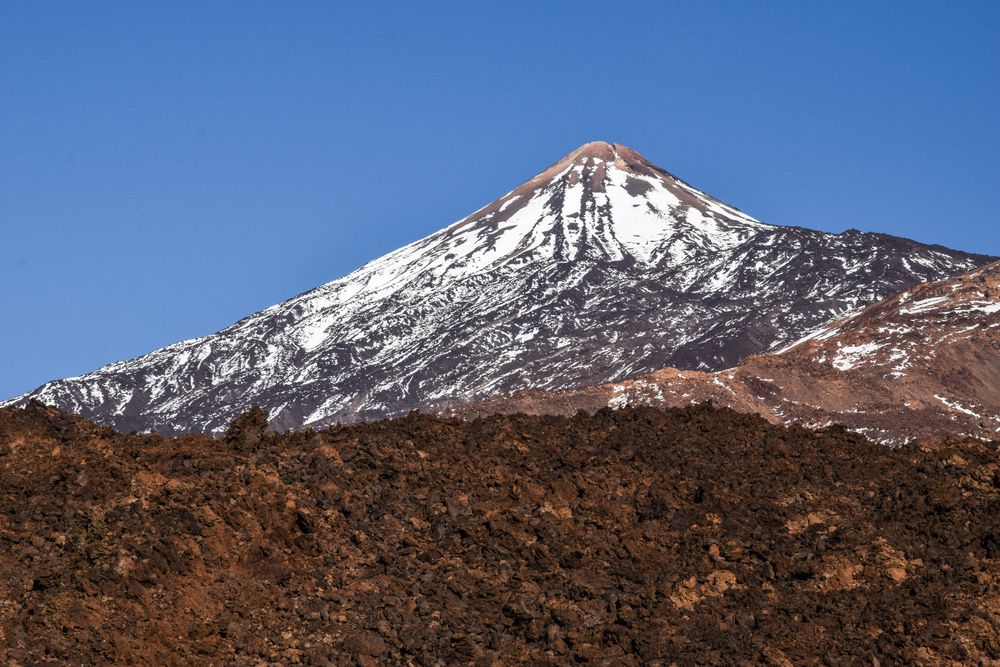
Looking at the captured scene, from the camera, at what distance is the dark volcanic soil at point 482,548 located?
1573 centimetres

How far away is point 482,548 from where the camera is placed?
1736 cm

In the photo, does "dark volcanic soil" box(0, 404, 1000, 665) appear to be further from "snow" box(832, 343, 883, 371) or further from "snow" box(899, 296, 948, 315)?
"snow" box(899, 296, 948, 315)

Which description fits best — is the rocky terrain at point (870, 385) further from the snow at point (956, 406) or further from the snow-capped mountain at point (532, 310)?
the snow-capped mountain at point (532, 310)

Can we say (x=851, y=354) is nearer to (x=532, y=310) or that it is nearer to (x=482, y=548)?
(x=532, y=310)

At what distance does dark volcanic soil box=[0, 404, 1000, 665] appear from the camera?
1573cm

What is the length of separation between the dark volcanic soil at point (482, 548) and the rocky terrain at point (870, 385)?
153ft

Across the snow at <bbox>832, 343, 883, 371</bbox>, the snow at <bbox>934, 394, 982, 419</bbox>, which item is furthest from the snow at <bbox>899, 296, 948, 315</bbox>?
the snow at <bbox>934, 394, 982, 419</bbox>

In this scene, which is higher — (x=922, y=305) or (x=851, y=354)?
(x=922, y=305)

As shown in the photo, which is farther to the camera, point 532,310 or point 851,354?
point 532,310

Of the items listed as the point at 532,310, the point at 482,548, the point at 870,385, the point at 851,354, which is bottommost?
the point at 482,548

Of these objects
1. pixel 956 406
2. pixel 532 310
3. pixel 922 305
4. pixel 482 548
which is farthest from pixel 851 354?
pixel 482 548

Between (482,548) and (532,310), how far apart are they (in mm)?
131617

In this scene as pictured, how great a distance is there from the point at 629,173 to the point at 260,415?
16294 centimetres

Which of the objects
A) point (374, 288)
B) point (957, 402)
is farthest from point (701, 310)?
point (957, 402)
